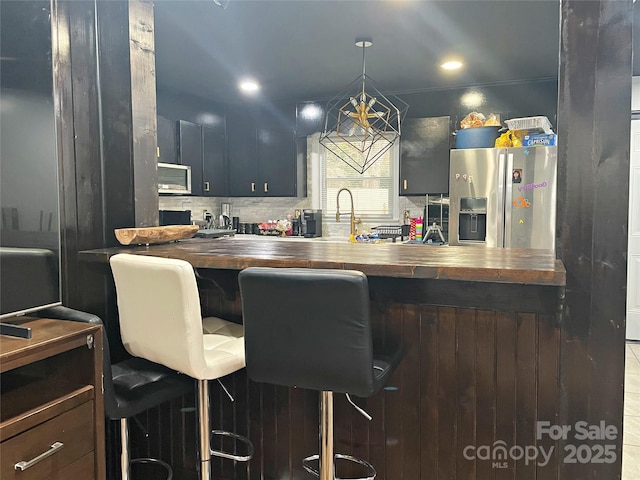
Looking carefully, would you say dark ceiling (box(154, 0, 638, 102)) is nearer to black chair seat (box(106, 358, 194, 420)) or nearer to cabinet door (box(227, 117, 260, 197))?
cabinet door (box(227, 117, 260, 197))

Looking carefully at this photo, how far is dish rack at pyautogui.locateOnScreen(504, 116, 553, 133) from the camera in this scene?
433 cm

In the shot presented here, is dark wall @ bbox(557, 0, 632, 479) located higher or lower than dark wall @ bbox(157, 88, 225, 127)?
lower

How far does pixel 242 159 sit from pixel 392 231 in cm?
197

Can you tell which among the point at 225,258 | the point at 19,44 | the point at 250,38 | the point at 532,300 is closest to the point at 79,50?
the point at 19,44

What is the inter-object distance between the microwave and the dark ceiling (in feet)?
2.68

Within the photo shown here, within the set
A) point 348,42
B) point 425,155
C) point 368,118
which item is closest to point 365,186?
point 425,155

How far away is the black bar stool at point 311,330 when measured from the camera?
1.50 meters

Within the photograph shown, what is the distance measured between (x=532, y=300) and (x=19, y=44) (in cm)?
181

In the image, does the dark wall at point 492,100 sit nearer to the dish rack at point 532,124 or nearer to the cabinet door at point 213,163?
the dish rack at point 532,124

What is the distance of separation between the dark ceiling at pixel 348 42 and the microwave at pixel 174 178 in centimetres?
82

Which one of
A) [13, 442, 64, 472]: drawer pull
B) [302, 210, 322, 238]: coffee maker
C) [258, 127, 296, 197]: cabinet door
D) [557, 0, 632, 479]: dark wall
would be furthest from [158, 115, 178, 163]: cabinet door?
[557, 0, 632, 479]: dark wall

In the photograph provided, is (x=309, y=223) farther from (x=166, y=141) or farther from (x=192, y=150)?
(x=166, y=141)

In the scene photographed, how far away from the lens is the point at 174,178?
5.25 metres

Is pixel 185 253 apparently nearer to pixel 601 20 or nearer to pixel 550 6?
pixel 601 20
